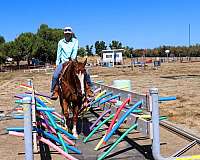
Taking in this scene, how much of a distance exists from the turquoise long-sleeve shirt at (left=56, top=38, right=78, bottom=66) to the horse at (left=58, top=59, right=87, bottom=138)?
0.77m

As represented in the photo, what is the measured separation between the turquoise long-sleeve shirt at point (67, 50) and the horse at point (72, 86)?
2.53ft

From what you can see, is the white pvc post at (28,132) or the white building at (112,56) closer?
the white pvc post at (28,132)

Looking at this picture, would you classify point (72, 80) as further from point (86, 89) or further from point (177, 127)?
point (177, 127)

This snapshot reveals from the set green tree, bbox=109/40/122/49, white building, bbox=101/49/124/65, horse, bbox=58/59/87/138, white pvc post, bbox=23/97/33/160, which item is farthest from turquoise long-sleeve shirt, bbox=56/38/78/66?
green tree, bbox=109/40/122/49

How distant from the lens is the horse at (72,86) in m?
9.20

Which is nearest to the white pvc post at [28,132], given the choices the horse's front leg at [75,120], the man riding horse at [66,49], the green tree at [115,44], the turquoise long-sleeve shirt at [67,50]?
the horse's front leg at [75,120]

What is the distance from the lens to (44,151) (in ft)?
27.1

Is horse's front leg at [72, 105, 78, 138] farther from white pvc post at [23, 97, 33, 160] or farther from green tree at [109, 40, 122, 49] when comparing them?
green tree at [109, 40, 122, 49]

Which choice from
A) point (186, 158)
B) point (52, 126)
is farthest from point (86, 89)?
point (186, 158)

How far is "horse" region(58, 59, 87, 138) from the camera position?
920 centimetres

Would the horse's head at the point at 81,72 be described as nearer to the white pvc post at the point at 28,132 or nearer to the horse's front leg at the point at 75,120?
the horse's front leg at the point at 75,120

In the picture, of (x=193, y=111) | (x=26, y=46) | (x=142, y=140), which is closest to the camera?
(x=142, y=140)

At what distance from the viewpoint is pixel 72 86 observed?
31.2ft

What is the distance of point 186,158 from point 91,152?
89.6 inches
